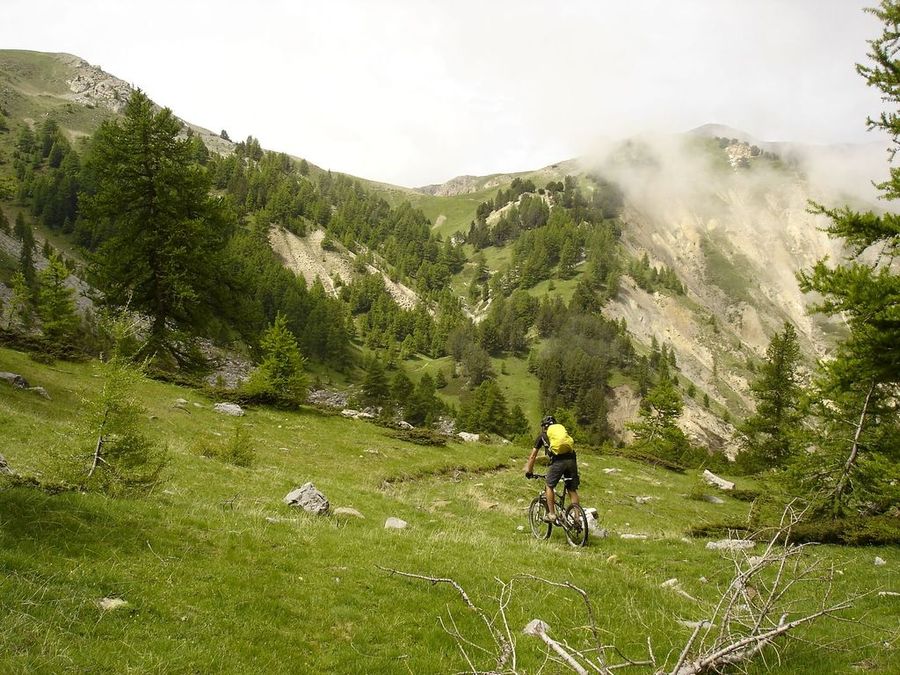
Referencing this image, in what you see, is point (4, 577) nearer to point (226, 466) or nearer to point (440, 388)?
point (226, 466)

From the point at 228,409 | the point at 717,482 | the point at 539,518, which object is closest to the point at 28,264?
the point at 228,409

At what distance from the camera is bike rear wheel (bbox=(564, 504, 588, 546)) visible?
13.5m

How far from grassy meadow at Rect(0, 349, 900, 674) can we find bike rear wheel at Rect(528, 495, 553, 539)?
404mm

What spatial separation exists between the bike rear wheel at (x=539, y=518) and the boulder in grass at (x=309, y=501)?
6.02m

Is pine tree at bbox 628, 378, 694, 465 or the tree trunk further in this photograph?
pine tree at bbox 628, 378, 694, 465

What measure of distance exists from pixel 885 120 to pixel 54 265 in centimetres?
5800

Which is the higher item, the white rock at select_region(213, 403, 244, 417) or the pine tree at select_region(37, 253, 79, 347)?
the pine tree at select_region(37, 253, 79, 347)

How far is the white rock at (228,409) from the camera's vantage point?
28.7m

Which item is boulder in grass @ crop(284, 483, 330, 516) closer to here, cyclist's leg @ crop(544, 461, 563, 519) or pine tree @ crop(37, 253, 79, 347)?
cyclist's leg @ crop(544, 461, 563, 519)

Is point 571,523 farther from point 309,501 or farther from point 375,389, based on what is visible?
point 375,389

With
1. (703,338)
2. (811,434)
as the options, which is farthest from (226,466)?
(703,338)

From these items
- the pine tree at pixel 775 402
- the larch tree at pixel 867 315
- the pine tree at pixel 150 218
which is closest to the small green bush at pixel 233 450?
the pine tree at pixel 150 218

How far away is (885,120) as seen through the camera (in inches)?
555

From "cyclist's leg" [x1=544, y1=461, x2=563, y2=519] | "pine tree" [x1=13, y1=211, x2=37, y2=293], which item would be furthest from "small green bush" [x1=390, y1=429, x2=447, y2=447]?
"pine tree" [x1=13, y1=211, x2=37, y2=293]
